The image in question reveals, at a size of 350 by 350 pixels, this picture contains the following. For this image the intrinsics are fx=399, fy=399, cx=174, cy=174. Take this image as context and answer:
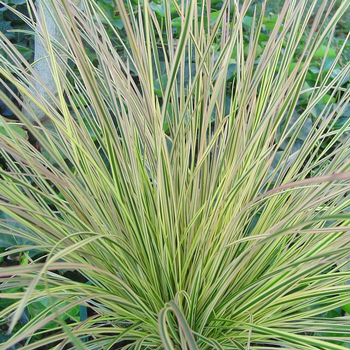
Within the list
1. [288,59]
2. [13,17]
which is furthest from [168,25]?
[13,17]

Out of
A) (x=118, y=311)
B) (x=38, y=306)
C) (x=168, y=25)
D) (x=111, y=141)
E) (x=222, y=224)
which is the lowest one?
(x=38, y=306)

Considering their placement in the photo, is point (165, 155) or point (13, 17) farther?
point (13, 17)

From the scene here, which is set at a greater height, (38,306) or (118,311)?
(118,311)

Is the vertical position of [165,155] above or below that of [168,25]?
below

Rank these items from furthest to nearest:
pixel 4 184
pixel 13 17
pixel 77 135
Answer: pixel 13 17 < pixel 77 135 < pixel 4 184

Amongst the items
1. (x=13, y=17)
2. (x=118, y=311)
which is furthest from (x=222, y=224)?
(x=13, y=17)

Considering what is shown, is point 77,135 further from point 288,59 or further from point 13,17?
point 13,17

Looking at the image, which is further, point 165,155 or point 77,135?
point 77,135

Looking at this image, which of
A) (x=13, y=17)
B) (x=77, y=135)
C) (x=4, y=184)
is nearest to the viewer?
(x=4, y=184)

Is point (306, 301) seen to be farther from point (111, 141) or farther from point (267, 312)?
point (111, 141)
